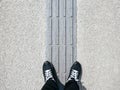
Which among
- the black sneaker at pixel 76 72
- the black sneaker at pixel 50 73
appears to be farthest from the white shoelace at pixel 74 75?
the black sneaker at pixel 50 73

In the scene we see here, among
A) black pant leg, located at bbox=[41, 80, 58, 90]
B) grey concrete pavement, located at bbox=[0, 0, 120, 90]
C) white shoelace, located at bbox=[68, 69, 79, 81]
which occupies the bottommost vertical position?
black pant leg, located at bbox=[41, 80, 58, 90]

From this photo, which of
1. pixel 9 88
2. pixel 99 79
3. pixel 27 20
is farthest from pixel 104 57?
pixel 9 88

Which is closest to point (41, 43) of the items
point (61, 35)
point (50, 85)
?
point (61, 35)

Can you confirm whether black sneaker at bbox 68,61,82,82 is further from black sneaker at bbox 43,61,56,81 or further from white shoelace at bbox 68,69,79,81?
black sneaker at bbox 43,61,56,81

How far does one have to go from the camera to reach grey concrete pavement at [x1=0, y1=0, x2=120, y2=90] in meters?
1.99

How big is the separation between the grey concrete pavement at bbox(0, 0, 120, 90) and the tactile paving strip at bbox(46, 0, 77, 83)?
0.16 feet

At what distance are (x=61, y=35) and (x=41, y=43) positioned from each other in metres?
0.18

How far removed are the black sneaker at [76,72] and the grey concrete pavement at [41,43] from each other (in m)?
0.04

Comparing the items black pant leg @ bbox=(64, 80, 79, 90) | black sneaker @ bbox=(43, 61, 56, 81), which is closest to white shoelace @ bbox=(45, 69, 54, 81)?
black sneaker @ bbox=(43, 61, 56, 81)

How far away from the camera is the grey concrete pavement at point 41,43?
199cm

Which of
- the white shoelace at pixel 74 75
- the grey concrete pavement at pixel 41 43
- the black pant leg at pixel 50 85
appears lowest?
the black pant leg at pixel 50 85

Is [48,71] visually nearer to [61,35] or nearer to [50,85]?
[50,85]

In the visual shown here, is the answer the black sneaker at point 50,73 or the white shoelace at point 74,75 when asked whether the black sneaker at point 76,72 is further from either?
the black sneaker at point 50,73

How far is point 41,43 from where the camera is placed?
2.04 meters
